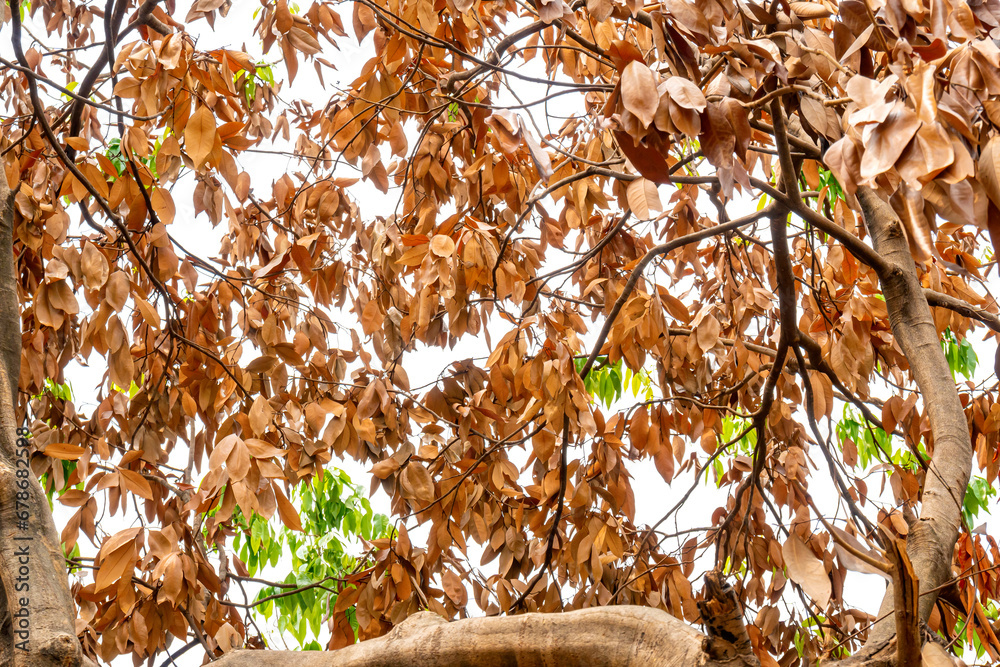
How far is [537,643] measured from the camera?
989 mm

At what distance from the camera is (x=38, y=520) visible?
0.96 m

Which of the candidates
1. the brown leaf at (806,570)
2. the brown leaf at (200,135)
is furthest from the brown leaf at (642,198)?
the brown leaf at (200,135)

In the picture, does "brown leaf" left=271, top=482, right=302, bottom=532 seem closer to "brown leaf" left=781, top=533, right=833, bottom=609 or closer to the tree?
the tree

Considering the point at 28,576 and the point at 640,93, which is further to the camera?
the point at 28,576

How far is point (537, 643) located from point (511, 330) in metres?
0.55

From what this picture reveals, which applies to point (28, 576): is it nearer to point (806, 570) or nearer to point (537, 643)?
point (537, 643)

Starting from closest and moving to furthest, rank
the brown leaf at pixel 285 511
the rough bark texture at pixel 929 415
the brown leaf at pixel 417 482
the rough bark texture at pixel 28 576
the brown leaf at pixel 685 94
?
the brown leaf at pixel 685 94, the rough bark texture at pixel 28 576, the rough bark texture at pixel 929 415, the brown leaf at pixel 285 511, the brown leaf at pixel 417 482

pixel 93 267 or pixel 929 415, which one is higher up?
pixel 93 267

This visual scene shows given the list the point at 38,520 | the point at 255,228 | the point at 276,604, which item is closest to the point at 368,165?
the point at 255,228

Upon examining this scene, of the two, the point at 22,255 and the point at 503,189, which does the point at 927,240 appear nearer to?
the point at 503,189

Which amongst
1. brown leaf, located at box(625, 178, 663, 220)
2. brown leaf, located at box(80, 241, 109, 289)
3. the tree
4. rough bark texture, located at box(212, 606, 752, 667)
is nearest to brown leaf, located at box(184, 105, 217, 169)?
the tree

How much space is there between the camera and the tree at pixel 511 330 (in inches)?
30.4

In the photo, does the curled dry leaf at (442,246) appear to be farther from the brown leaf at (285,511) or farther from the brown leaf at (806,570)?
the brown leaf at (806,570)

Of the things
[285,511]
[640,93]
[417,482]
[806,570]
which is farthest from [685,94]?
[417,482]
